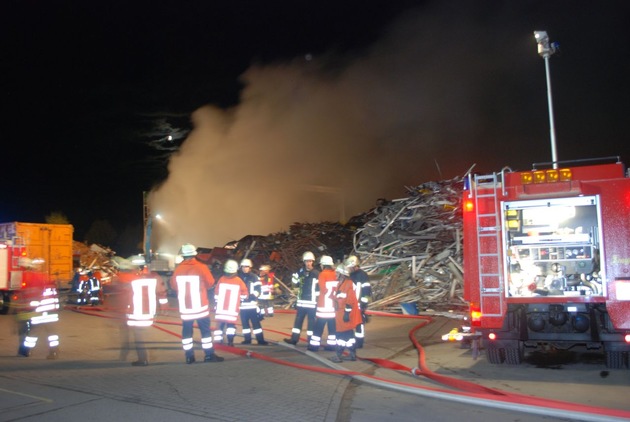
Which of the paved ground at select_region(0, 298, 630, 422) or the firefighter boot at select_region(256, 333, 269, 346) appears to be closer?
the paved ground at select_region(0, 298, 630, 422)

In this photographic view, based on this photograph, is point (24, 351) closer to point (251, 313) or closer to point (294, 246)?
point (251, 313)

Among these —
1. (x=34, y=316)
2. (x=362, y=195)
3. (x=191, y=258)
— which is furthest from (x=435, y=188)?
(x=34, y=316)

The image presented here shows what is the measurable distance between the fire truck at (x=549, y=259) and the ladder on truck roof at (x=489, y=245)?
0.01 m

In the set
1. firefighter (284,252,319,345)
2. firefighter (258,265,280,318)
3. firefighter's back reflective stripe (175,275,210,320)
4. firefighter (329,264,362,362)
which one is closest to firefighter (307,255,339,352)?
firefighter (329,264,362,362)

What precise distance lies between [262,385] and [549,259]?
455cm

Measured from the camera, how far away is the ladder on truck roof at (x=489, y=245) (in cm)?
748

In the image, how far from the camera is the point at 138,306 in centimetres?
771

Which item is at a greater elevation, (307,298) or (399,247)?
(399,247)

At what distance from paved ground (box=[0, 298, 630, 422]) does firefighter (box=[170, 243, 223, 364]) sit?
0.90 feet

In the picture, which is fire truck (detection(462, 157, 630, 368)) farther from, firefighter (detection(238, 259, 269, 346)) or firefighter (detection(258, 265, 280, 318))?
firefighter (detection(258, 265, 280, 318))

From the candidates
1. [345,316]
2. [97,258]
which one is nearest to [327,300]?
[345,316]

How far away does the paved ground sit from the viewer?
17.2ft

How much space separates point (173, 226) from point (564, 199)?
2157 centimetres

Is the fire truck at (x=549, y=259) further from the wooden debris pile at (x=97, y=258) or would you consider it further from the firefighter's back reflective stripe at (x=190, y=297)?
the wooden debris pile at (x=97, y=258)
